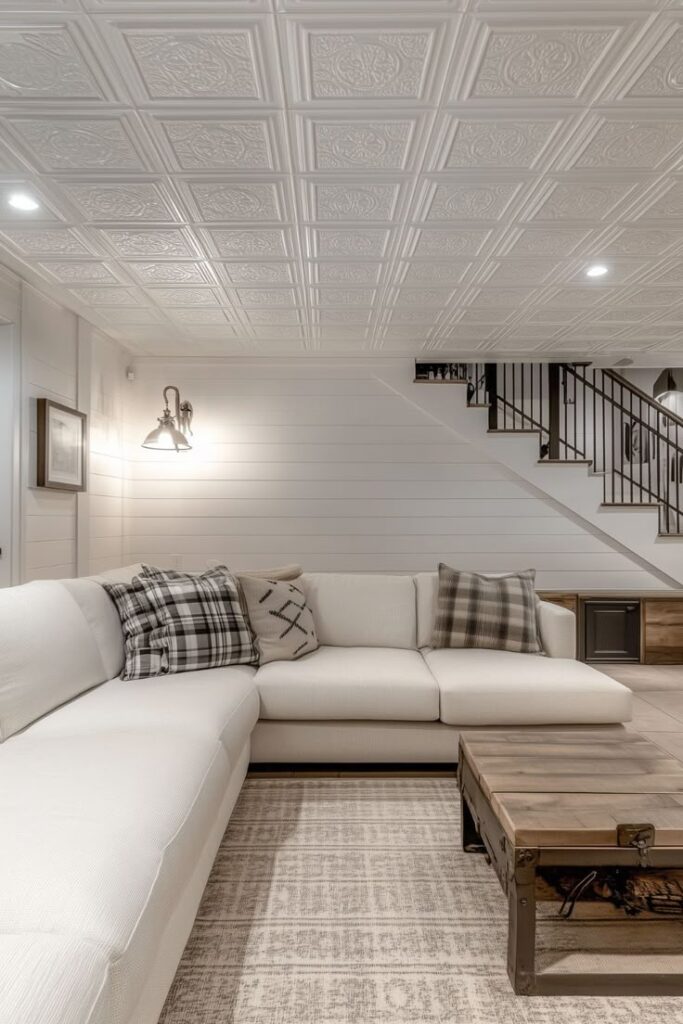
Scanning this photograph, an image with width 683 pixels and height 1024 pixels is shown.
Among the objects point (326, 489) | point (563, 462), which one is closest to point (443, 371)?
point (563, 462)

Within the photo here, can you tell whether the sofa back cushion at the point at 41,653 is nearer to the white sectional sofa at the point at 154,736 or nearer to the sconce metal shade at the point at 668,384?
the white sectional sofa at the point at 154,736

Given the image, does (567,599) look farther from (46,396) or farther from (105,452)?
(46,396)

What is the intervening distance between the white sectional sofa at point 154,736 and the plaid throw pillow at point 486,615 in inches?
4.0

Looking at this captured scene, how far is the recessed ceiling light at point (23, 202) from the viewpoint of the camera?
2701 mm

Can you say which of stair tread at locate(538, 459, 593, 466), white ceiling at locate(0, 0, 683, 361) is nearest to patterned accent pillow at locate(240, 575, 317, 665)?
white ceiling at locate(0, 0, 683, 361)

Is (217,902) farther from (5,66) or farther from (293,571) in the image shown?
(5,66)

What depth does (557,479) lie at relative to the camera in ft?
17.6

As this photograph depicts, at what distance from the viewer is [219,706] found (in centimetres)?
225

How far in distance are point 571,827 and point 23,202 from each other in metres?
3.26

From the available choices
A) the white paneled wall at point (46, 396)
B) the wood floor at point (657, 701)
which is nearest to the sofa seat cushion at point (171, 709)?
the white paneled wall at point (46, 396)

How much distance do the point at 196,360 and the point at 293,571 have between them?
2747 mm

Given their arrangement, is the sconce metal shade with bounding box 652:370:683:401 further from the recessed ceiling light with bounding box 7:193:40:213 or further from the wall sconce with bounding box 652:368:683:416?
the recessed ceiling light with bounding box 7:193:40:213

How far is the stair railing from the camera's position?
5746 millimetres

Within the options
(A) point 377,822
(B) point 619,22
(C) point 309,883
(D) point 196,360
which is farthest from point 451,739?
(D) point 196,360
